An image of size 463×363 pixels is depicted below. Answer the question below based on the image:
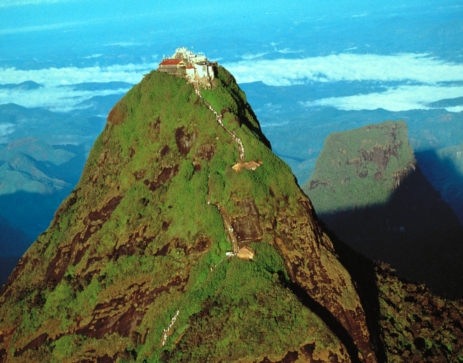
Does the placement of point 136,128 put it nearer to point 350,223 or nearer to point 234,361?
point 234,361

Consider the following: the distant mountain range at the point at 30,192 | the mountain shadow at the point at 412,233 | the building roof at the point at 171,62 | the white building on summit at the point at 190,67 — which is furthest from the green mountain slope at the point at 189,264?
the distant mountain range at the point at 30,192

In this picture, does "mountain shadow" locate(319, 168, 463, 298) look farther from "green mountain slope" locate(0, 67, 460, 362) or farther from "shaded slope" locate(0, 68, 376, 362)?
"shaded slope" locate(0, 68, 376, 362)

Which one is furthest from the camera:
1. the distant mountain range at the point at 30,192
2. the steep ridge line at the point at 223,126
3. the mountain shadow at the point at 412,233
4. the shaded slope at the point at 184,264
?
the distant mountain range at the point at 30,192

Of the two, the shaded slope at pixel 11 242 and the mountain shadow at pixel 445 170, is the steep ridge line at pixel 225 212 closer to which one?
the shaded slope at pixel 11 242

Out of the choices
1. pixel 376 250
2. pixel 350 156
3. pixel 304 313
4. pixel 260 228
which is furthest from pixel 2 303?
pixel 350 156

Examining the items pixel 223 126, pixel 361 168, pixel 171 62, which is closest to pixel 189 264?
pixel 223 126

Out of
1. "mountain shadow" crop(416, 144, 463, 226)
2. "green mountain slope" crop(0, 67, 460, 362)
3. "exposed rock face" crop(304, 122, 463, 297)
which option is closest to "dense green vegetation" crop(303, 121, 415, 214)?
"exposed rock face" crop(304, 122, 463, 297)

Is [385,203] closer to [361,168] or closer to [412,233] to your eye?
[361,168]
